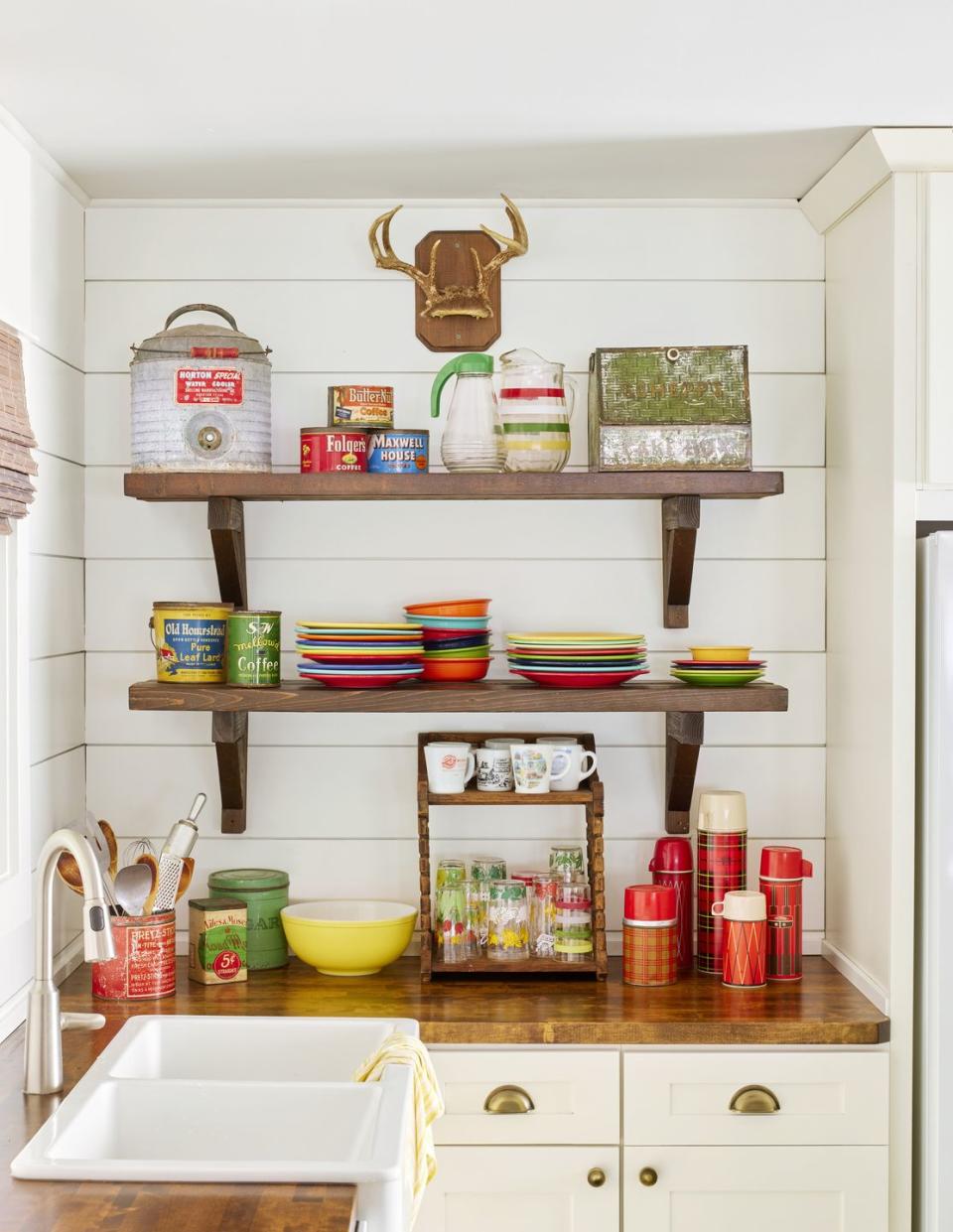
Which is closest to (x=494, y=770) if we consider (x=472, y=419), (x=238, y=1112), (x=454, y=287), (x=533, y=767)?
(x=533, y=767)

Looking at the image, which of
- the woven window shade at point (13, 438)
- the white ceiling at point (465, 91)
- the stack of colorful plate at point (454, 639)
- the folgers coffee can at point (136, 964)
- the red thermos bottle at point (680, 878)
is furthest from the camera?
the red thermos bottle at point (680, 878)

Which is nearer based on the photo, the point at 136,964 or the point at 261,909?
the point at 136,964

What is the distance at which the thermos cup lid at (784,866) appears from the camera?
2396 millimetres

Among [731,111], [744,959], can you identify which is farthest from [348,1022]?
[731,111]

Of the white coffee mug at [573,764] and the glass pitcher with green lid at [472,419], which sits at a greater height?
the glass pitcher with green lid at [472,419]

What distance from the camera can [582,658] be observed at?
2326 mm

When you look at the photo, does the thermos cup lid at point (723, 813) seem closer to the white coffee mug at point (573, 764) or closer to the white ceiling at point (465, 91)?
the white coffee mug at point (573, 764)

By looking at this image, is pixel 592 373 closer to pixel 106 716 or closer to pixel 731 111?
pixel 731 111

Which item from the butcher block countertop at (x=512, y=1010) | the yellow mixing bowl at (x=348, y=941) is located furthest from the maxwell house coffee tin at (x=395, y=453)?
the butcher block countertop at (x=512, y=1010)

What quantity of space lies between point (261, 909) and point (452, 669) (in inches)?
22.6

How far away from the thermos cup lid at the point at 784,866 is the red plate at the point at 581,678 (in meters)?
0.42

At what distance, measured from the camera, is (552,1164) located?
215 centimetres

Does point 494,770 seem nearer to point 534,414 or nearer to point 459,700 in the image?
point 459,700

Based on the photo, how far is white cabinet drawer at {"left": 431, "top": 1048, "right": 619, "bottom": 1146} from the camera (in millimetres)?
2145
